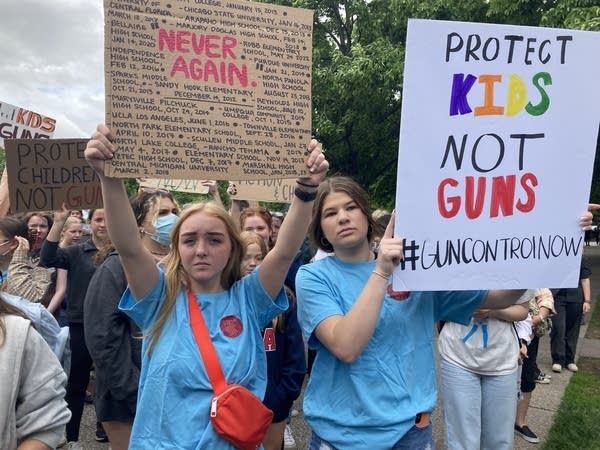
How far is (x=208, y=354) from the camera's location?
1895mm

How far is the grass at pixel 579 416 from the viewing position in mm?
4418

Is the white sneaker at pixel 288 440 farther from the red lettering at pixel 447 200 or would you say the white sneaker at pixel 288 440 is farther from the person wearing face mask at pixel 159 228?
the red lettering at pixel 447 200

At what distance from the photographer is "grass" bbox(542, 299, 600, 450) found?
4418 millimetres

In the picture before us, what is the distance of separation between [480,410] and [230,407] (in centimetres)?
181

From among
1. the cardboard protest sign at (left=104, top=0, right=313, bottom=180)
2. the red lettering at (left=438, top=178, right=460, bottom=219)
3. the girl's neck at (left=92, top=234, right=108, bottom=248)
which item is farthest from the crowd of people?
the girl's neck at (left=92, top=234, right=108, bottom=248)

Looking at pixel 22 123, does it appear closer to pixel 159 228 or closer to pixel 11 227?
pixel 11 227

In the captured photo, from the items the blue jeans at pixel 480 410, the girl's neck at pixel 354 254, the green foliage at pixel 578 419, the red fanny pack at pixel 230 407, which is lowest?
the green foliage at pixel 578 419

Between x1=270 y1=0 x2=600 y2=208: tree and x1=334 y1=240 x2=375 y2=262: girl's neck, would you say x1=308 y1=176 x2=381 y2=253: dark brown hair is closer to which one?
x1=334 y1=240 x2=375 y2=262: girl's neck

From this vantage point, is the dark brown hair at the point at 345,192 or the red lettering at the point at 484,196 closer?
the red lettering at the point at 484,196

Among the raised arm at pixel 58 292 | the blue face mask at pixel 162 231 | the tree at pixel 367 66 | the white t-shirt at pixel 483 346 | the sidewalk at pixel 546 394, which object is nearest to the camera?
the white t-shirt at pixel 483 346

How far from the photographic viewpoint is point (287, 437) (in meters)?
4.51

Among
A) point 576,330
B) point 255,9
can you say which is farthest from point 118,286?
point 576,330

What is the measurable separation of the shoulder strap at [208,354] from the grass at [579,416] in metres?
3.56

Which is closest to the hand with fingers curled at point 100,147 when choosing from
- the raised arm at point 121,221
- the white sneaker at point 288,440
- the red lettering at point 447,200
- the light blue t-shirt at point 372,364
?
the raised arm at point 121,221
